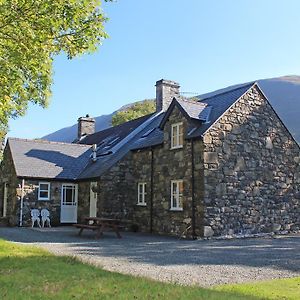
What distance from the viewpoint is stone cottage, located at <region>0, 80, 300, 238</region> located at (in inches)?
752

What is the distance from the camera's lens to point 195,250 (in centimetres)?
1480

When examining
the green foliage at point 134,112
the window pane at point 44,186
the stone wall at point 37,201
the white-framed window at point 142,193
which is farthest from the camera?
the green foliage at point 134,112

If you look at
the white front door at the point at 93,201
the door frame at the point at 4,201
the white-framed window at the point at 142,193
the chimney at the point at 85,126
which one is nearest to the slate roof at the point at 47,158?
the white front door at the point at 93,201

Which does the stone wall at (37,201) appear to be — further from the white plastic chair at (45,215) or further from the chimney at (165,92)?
the chimney at (165,92)

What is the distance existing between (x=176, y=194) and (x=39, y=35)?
11122mm

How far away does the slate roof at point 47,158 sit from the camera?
25.7m

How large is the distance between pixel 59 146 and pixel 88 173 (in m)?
5.20

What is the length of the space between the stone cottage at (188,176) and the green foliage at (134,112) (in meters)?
20.8

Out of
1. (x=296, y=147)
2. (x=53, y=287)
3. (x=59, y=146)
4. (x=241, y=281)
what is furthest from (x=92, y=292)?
(x=59, y=146)

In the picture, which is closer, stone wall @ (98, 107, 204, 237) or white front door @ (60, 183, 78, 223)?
stone wall @ (98, 107, 204, 237)

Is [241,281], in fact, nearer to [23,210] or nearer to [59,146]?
[23,210]

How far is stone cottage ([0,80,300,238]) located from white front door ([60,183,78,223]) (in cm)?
6

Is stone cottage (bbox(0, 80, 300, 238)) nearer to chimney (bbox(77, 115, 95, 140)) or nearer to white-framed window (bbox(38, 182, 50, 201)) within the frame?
white-framed window (bbox(38, 182, 50, 201))

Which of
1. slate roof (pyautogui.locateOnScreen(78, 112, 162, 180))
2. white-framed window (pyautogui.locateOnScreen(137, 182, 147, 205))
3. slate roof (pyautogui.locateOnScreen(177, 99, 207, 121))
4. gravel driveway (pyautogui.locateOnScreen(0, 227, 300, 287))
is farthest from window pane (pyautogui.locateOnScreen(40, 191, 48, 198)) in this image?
slate roof (pyautogui.locateOnScreen(177, 99, 207, 121))
